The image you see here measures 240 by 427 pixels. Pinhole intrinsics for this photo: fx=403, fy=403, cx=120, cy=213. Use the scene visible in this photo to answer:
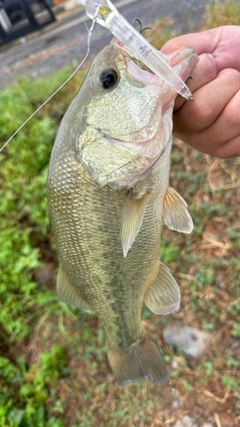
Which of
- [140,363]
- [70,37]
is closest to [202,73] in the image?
[140,363]

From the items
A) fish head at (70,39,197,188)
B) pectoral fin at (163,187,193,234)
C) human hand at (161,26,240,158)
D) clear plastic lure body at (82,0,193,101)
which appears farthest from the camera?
pectoral fin at (163,187,193,234)

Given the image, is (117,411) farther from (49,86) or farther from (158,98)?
(49,86)

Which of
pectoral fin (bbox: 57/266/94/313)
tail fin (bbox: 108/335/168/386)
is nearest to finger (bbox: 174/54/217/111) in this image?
pectoral fin (bbox: 57/266/94/313)

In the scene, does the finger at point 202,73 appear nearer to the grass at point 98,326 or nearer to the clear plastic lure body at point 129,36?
the clear plastic lure body at point 129,36

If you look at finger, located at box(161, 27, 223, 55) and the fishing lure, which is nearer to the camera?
the fishing lure

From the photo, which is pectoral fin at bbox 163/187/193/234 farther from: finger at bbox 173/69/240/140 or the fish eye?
the fish eye

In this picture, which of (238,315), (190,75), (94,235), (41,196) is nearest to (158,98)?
(190,75)

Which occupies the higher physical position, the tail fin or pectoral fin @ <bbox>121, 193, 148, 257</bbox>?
pectoral fin @ <bbox>121, 193, 148, 257</bbox>
